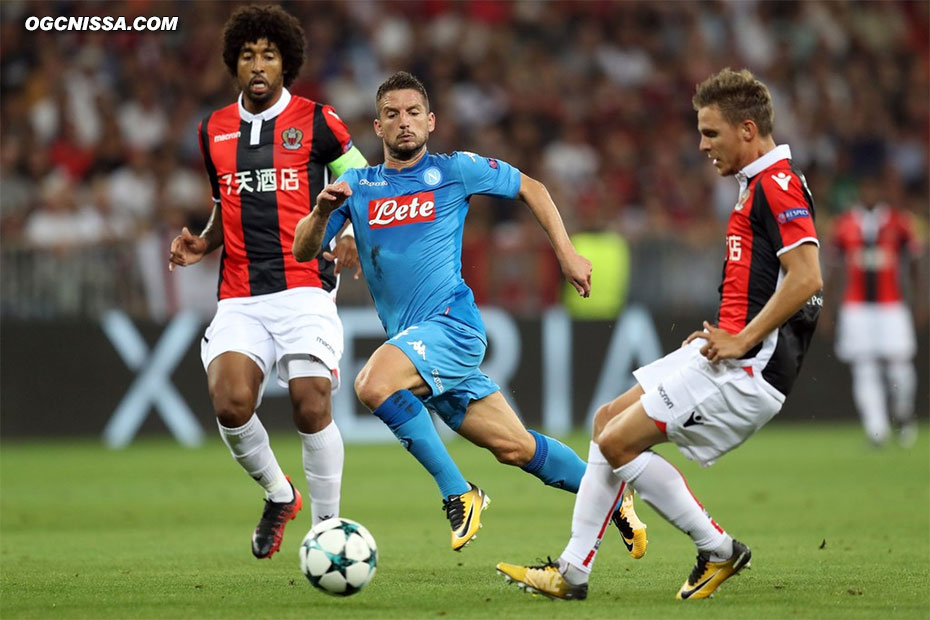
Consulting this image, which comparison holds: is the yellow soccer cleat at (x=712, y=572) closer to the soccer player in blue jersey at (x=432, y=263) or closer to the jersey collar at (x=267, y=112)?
the soccer player in blue jersey at (x=432, y=263)

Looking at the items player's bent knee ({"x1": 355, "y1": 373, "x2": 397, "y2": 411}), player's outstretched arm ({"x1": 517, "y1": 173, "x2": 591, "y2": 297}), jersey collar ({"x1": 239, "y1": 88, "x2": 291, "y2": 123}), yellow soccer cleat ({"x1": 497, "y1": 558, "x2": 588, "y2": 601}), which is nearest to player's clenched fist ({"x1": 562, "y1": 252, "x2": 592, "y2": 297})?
player's outstretched arm ({"x1": 517, "y1": 173, "x2": 591, "y2": 297})

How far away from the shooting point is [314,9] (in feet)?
59.1

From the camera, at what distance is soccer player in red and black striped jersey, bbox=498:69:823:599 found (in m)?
5.54

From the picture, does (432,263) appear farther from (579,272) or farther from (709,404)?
(709,404)

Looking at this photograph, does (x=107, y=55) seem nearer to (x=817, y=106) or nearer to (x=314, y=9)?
(x=314, y=9)

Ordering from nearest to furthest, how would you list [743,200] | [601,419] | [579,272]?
[743,200] → [601,419] → [579,272]

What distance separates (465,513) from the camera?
621 cm

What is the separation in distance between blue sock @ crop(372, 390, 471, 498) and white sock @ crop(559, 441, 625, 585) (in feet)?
2.26

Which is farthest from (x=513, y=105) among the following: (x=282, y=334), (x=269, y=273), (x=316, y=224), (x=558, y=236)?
(x=316, y=224)

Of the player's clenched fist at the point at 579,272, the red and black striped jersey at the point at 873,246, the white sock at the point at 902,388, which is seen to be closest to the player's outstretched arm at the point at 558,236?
the player's clenched fist at the point at 579,272

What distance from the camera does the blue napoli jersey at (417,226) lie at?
6742mm

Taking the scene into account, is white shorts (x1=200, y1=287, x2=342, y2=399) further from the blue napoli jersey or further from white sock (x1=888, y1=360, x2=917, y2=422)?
white sock (x1=888, y1=360, x2=917, y2=422)

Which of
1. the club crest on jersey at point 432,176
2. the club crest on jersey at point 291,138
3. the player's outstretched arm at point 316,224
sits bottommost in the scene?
the player's outstretched arm at point 316,224

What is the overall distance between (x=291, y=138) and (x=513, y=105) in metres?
11.0
